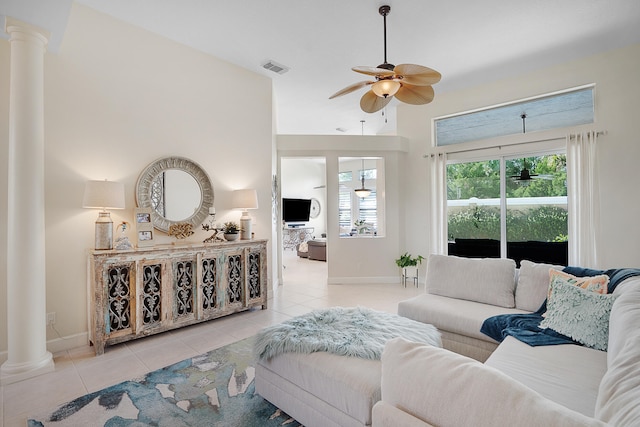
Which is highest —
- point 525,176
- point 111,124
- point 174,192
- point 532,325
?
point 111,124

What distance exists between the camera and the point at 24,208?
2541mm

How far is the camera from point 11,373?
8.11 ft

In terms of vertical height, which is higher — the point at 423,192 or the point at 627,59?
the point at 627,59

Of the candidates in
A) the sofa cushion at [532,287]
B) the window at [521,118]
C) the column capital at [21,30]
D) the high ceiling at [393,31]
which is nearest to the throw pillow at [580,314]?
the sofa cushion at [532,287]

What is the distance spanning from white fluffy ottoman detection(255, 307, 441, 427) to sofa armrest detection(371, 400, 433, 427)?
56 cm

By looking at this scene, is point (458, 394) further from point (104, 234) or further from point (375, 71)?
point (104, 234)

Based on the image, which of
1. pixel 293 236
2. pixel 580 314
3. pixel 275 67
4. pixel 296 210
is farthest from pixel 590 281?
pixel 293 236

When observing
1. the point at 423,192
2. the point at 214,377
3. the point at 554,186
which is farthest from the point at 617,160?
the point at 214,377

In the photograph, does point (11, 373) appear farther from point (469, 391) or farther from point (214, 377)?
point (469, 391)

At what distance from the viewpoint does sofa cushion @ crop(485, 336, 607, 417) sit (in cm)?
147

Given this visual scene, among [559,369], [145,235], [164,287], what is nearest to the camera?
[559,369]

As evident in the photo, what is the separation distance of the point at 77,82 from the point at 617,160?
6339mm

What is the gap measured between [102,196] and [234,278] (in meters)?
1.68

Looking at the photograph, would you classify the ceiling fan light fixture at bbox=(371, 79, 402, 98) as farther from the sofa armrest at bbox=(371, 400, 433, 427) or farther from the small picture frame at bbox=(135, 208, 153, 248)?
the small picture frame at bbox=(135, 208, 153, 248)
